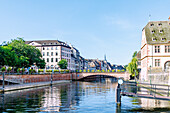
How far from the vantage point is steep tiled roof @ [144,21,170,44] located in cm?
6251

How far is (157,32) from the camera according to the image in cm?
6438

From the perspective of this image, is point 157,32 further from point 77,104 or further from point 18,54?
point 77,104

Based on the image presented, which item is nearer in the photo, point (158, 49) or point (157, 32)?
point (158, 49)

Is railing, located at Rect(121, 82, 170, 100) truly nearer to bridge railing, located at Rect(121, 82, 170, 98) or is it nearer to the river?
bridge railing, located at Rect(121, 82, 170, 98)

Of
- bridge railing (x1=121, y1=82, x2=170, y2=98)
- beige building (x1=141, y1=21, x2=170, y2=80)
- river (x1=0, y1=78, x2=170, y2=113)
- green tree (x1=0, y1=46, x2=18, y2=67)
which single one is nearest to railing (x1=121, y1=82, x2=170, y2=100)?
bridge railing (x1=121, y1=82, x2=170, y2=98)

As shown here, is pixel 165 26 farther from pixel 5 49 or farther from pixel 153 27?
pixel 5 49

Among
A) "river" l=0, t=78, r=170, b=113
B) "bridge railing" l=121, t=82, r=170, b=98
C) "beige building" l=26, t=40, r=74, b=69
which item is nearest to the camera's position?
"river" l=0, t=78, r=170, b=113

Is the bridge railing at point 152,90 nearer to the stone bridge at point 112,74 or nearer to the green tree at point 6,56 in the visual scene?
the green tree at point 6,56

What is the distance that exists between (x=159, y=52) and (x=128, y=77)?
32.6 m

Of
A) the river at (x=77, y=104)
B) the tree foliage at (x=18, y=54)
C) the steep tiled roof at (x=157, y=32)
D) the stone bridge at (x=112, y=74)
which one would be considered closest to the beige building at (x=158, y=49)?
the steep tiled roof at (x=157, y=32)

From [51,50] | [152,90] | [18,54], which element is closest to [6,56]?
[18,54]

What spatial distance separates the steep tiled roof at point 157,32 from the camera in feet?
205

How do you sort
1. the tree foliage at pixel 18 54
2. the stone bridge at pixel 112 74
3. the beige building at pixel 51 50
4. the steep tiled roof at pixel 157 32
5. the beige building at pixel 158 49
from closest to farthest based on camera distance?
1. the tree foliage at pixel 18 54
2. the beige building at pixel 158 49
3. the steep tiled roof at pixel 157 32
4. the stone bridge at pixel 112 74
5. the beige building at pixel 51 50

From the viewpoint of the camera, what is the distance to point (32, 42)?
380 ft
